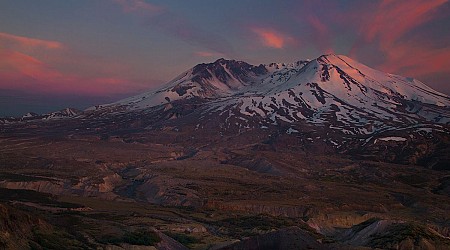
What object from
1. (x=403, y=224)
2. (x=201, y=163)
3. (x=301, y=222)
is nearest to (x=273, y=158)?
(x=201, y=163)

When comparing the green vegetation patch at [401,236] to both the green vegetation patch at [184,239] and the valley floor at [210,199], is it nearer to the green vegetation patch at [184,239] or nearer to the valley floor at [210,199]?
the valley floor at [210,199]

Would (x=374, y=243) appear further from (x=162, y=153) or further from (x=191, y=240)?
(x=162, y=153)

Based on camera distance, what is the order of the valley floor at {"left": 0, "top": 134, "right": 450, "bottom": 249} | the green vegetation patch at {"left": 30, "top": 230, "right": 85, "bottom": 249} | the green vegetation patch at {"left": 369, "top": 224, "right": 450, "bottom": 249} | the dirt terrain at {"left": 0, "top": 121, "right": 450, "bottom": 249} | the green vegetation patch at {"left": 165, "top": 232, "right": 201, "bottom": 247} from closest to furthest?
the green vegetation patch at {"left": 30, "top": 230, "right": 85, "bottom": 249} → the valley floor at {"left": 0, "top": 134, "right": 450, "bottom": 249} → the dirt terrain at {"left": 0, "top": 121, "right": 450, "bottom": 249} → the green vegetation patch at {"left": 369, "top": 224, "right": 450, "bottom": 249} → the green vegetation patch at {"left": 165, "top": 232, "right": 201, "bottom": 247}

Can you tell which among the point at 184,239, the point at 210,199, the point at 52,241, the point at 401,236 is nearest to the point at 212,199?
the point at 210,199

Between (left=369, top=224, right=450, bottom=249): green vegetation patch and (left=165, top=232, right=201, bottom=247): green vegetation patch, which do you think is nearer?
(left=369, top=224, right=450, bottom=249): green vegetation patch

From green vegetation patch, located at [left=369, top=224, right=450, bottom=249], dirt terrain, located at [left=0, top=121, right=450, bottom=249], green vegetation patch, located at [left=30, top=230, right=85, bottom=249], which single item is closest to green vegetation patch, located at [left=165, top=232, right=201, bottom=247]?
dirt terrain, located at [left=0, top=121, right=450, bottom=249]

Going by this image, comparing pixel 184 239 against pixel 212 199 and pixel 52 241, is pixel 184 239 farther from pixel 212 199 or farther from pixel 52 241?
pixel 212 199

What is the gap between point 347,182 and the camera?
145m

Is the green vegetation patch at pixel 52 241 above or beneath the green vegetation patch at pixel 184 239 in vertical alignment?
above

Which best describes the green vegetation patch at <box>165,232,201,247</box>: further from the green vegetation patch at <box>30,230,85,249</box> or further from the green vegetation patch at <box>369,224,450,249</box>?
the green vegetation patch at <box>369,224,450,249</box>

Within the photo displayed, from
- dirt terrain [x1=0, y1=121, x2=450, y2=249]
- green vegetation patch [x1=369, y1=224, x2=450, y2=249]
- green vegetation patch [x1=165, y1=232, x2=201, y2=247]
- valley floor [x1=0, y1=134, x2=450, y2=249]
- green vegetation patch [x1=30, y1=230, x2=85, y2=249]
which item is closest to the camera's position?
green vegetation patch [x1=30, y1=230, x2=85, y2=249]

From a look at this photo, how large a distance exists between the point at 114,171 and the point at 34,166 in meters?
22.5

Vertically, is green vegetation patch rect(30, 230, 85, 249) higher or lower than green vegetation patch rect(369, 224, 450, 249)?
higher

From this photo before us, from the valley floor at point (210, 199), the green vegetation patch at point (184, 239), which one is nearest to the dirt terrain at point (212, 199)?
the green vegetation patch at point (184, 239)
